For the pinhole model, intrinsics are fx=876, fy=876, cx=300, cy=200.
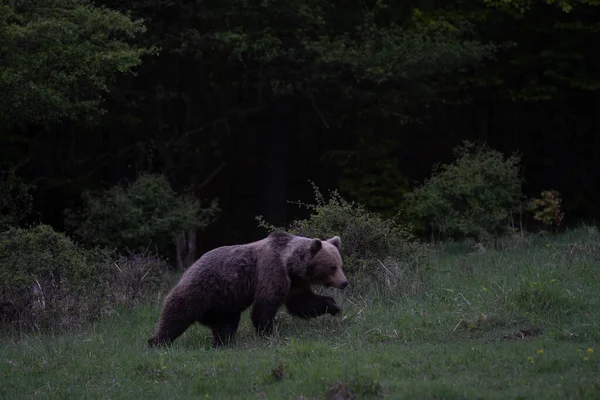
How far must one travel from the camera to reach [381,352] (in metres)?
9.98

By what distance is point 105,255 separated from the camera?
54.1ft

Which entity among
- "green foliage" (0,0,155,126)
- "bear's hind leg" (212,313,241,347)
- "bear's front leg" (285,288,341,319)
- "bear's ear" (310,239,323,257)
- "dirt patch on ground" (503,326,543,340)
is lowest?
"bear's hind leg" (212,313,241,347)

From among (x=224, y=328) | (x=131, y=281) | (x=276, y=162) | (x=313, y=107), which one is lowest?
(x=131, y=281)

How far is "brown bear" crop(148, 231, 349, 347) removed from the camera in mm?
11383

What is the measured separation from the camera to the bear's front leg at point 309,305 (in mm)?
11672

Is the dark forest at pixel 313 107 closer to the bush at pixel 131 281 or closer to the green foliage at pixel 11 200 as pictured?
the green foliage at pixel 11 200

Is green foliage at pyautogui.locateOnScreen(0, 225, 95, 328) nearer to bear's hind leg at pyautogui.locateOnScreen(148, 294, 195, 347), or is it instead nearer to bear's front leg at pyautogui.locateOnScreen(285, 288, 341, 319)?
bear's hind leg at pyautogui.locateOnScreen(148, 294, 195, 347)

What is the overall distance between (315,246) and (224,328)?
1.63 m

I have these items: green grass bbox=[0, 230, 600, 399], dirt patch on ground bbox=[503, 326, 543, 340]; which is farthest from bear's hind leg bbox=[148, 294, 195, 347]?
dirt patch on ground bbox=[503, 326, 543, 340]

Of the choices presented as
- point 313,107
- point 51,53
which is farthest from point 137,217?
point 313,107

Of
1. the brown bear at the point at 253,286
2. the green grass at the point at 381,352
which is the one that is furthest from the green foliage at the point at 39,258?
the brown bear at the point at 253,286

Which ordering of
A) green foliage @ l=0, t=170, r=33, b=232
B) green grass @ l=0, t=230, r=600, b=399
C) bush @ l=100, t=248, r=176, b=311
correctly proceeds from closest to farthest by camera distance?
green grass @ l=0, t=230, r=600, b=399 < bush @ l=100, t=248, r=176, b=311 < green foliage @ l=0, t=170, r=33, b=232

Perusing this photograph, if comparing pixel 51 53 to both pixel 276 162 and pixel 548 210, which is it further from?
pixel 548 210

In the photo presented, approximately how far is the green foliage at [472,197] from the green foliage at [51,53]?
291 inches
